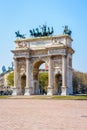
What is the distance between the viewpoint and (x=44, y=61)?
2729 inches

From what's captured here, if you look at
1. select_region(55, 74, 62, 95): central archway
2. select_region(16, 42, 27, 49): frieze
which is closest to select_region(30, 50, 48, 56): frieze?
select_region(16, 42, 27, 49): frieze

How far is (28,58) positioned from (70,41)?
10.1m

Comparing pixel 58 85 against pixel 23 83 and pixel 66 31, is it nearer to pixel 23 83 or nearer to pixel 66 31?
pixel 23 83

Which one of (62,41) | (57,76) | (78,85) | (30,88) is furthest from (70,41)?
(78,85)

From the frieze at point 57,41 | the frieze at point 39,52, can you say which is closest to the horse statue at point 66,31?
the frieze at point 57,41

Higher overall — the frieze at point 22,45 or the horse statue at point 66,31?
the horse statue at point 66,31

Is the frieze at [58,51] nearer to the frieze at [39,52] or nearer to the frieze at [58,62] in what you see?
the frieze at [58,62]

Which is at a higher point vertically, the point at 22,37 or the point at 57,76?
the point at 22,37

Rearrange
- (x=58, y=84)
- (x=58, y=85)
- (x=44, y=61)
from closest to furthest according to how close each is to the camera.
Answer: (x=44, y=61)
(x=58, y=85)
(x=58, y=84)

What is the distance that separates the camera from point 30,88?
68.2 m

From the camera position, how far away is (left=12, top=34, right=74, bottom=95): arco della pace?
65.9m

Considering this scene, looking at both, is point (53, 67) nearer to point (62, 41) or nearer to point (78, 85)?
point (62, 41)

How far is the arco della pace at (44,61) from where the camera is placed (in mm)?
65938
